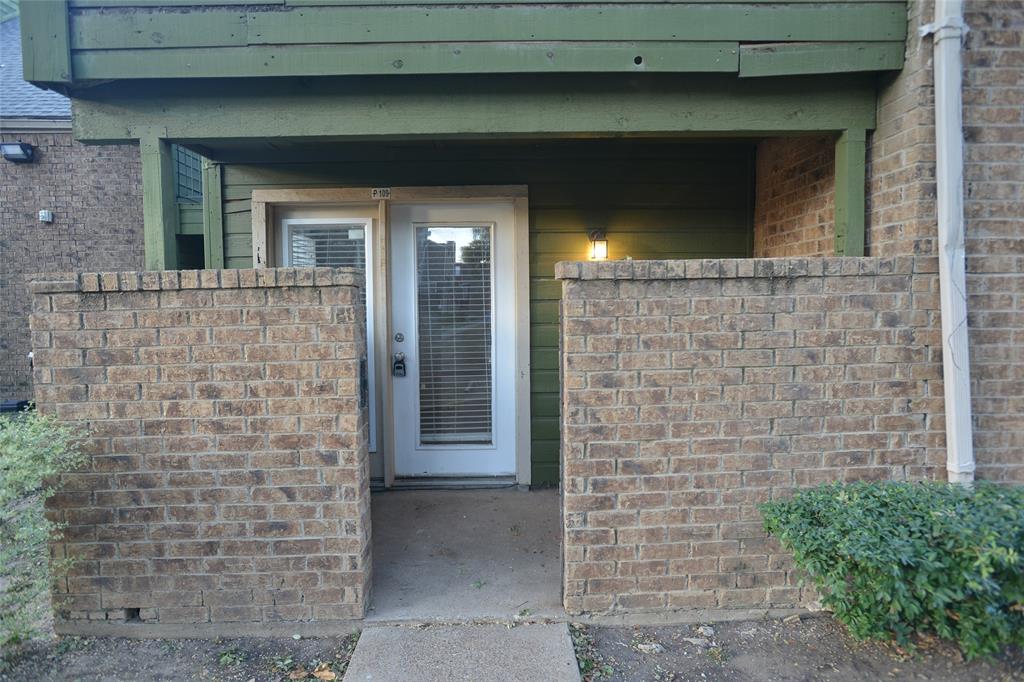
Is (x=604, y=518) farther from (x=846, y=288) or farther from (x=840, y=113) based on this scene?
(x=840, y=113)

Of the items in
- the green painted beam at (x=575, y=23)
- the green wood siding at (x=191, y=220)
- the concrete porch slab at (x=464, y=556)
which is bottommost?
the concrete porch slab at (x=464, y=556)

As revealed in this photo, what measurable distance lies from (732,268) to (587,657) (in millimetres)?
1762

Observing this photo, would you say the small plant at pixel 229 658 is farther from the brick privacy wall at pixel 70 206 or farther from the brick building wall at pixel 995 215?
the brick privacy wall at pixel 70 206

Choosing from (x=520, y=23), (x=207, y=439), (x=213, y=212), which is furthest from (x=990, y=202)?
(x=213, y=212)

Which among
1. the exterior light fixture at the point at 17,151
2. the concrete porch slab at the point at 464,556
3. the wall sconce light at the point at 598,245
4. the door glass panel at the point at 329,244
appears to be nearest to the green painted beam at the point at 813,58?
the wall sconce light at the point at 598,245

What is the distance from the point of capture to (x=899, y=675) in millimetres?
2395

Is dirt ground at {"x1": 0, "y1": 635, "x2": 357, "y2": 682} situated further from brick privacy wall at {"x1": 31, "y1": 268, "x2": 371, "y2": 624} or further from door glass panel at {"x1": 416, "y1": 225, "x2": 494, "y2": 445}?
door glass panel at {"x1": 416, "y1": 225, "x2": 494, "y2": 445}

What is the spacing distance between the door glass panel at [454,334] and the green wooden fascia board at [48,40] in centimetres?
230

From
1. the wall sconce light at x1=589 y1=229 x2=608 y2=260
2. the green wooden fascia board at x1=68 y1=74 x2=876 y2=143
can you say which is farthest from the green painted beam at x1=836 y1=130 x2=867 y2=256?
the wall sconce light at x1=589 y1=229 x2=608 y2=260

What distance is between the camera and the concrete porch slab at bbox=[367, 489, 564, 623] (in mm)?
2846

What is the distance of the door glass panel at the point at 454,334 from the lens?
15.1ft

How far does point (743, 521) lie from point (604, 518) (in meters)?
0.63

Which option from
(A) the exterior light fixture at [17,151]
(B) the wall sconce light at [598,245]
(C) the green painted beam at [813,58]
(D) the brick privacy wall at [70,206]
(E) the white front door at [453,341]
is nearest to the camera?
(C) the green painted beam at [813,58]

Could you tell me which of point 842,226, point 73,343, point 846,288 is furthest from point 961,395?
point 73,343
